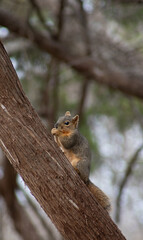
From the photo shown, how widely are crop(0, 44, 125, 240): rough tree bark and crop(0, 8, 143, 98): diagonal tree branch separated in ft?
11.6

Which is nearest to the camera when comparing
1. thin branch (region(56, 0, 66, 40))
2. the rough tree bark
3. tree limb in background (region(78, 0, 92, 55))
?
the rough tree bark

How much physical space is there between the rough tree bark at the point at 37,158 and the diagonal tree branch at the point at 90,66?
3548 millimetres

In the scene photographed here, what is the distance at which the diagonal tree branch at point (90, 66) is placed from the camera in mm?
5857

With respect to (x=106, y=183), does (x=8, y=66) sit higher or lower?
higher

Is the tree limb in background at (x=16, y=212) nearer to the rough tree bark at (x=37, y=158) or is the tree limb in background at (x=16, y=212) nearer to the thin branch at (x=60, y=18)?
the thin branch at (x=60, y=18)

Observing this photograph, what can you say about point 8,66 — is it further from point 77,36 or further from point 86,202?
point 77,36

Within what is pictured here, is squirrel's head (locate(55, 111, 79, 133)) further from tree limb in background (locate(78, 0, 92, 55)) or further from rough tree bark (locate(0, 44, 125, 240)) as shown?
tree limb in background (locate(78, 0, 92, 55))

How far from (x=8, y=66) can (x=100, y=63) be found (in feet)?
12.5

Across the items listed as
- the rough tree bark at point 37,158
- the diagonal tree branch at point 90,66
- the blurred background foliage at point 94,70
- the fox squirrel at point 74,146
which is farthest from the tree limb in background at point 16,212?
the rough tree bark at point 37,158

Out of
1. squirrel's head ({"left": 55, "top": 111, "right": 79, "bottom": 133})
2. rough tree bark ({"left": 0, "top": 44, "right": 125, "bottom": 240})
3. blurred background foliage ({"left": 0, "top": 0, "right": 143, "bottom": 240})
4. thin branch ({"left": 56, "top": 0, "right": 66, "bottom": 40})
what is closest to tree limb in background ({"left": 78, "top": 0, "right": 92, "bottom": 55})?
Answer: blurred background foliage ({"left": 0, "top": 0, "right": 143, "bottom": 240})

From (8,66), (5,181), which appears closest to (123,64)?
(5,181)

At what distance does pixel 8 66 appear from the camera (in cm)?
241

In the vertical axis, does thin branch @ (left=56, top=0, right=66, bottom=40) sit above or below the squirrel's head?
above

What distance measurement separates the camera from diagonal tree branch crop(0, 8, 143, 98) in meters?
5.86
